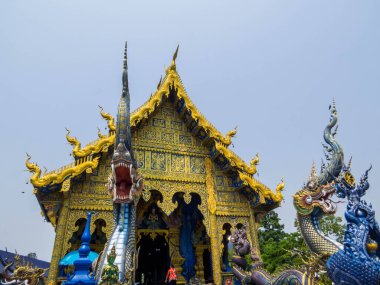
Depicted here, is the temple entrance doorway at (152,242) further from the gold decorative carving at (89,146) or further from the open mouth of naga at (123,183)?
the open mouth of naga at (123,183)

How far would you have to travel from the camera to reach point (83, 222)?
8398mm

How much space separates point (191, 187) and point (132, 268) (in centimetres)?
354

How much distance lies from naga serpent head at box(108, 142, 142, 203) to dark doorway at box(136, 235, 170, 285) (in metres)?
5.82

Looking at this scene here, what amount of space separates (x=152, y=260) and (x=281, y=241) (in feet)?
22.2

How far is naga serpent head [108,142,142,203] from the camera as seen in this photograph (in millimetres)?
6801

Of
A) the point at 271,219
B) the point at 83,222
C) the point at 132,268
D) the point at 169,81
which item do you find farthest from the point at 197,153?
the point at 271,219

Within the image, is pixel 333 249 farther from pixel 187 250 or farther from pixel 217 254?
pixel 187 250

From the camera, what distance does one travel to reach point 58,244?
7.31 m

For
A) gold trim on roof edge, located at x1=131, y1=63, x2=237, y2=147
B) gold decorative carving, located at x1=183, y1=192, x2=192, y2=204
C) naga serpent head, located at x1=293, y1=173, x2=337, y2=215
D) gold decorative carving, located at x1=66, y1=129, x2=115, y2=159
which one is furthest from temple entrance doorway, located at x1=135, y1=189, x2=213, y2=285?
naga serpent head, located at x1=293, y1=173, x2=337, y2=215

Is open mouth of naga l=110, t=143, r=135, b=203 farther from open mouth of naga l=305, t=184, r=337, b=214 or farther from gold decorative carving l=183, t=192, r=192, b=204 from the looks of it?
open mouth of naga l=305, t=184, r=337, b=214

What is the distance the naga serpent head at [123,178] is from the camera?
680 centimetres

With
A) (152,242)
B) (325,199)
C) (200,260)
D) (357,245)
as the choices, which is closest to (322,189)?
(325,199)

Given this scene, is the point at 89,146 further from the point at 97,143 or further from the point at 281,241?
the point at 281,241

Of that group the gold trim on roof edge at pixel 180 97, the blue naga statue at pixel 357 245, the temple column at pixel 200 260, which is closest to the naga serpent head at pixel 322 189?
the blue naga statue at pixel 357 245
